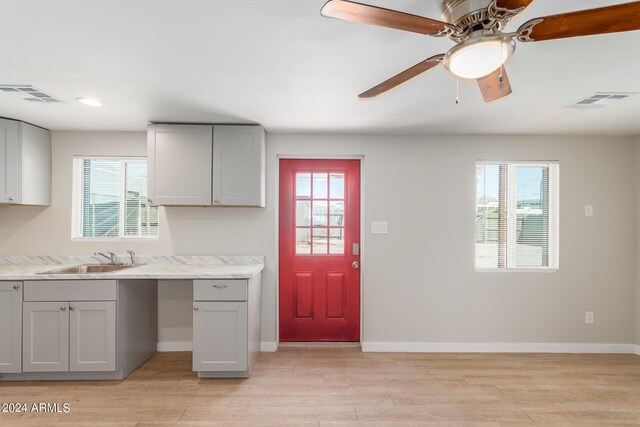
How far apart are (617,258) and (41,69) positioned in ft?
17.1

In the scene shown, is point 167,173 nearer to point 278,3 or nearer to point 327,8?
point 278,3

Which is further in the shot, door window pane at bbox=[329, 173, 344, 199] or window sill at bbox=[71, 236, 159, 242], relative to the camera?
door window pane at bbox=[329, 173, 344, 199]

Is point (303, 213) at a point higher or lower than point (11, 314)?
higher

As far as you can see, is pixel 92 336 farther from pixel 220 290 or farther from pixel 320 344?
pixel 320 344

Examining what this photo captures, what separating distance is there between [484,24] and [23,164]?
3.85 metres

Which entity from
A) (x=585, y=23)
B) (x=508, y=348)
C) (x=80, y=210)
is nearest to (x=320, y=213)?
(x=508, y=348)

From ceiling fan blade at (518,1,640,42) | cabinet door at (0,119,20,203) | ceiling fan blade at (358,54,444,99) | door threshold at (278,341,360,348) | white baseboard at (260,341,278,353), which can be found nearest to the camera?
ceiling fan blade at (518,1,640,42)

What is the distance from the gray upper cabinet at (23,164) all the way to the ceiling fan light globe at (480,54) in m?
3.70

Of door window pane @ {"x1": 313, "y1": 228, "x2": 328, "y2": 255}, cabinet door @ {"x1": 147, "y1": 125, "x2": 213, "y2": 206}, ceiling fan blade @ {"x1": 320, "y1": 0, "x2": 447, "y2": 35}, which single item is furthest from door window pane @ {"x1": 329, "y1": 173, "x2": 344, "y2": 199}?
ceiling fan blade @ {"x1": 320, "y1": 0, "x2": 447, "y2": 35}

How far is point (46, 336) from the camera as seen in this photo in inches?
107

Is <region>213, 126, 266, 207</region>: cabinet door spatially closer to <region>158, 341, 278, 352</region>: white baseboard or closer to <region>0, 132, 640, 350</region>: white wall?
<region>0, 132, 640, 350</region>: white wall

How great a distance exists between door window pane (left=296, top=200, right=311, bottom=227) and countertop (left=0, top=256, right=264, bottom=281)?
58 cm

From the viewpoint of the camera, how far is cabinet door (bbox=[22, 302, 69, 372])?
2.72 meters

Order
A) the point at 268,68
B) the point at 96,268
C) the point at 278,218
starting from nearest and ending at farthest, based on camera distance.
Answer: the point at 268,68 → the point at 96,268 → the point at 278,218
